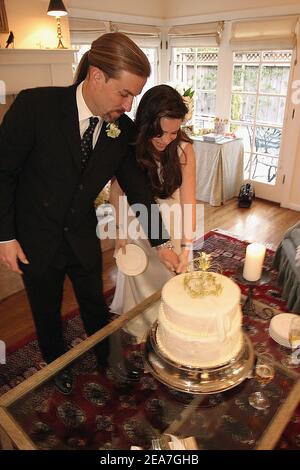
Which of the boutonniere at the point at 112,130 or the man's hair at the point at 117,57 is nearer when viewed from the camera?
the man's hair at the point at 117,57

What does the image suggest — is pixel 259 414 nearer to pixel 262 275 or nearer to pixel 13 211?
pixel 262 275

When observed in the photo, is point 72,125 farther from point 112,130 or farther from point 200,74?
point 200,74

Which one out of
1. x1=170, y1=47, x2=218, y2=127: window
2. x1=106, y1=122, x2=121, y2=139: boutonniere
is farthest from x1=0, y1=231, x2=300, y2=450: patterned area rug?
x1=170, y1=47, x2=218, y2=127: window

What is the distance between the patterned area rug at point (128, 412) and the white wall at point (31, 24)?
311 cm

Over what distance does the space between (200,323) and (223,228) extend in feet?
9.25

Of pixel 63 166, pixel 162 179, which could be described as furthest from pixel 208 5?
pixel 63 166

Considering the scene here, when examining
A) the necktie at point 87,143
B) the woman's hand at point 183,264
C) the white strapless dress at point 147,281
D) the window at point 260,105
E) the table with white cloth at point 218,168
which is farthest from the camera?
the table with white cloth at point 218,168

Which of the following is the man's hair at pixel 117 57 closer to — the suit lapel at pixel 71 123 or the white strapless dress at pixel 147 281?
the suit lapel at pixel 71 123

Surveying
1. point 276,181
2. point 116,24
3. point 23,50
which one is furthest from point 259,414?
point 116,24

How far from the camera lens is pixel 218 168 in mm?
4293

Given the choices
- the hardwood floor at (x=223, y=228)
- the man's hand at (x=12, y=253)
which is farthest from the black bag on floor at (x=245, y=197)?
the man's hand at (x=12, y=253)

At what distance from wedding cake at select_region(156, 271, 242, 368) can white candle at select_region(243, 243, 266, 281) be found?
0.33 m

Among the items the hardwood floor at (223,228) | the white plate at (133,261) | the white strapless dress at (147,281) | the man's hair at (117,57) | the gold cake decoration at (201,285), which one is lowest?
the hardwood floor at (223,228)

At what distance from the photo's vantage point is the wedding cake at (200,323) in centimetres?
109
